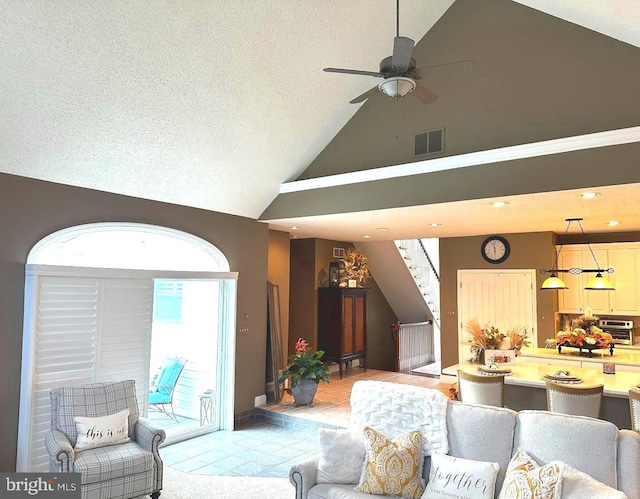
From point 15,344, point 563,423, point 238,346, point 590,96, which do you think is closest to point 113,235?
point 15,344

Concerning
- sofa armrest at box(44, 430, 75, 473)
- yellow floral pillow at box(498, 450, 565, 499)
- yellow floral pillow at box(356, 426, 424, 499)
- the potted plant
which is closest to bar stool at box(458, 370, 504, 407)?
yellow floral pillow at box(356, 426, 424, 499)

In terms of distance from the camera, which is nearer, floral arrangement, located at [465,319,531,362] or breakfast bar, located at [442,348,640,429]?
breakfast bar, located at [442,348,640,429]

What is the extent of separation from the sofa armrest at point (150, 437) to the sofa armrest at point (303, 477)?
4.59ft

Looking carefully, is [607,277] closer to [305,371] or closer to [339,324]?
[339,324]

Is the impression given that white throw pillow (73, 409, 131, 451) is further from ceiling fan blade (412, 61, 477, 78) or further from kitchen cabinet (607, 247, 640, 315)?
kitchen cabinet (607, 247, 640, 315)

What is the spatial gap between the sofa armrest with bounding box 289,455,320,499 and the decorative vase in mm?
3193

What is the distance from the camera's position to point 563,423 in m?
2.69

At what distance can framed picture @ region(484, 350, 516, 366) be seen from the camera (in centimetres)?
510

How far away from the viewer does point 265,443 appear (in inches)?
212

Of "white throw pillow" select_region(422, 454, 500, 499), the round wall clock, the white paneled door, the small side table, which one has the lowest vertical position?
the small side table

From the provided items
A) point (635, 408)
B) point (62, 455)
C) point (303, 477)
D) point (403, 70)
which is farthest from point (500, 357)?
point (62, 455)

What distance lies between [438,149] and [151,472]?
4.19 meters

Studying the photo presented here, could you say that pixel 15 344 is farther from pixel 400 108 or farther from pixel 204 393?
pixel 400 108

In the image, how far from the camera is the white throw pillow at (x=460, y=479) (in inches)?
106
